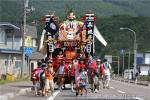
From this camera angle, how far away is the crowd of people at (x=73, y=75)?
21594 millimetres

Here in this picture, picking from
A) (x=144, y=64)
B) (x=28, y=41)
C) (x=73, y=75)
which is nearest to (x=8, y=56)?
(x=28, y=41)

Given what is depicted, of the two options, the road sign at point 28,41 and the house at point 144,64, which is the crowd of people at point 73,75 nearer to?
the road sign at point 28,41

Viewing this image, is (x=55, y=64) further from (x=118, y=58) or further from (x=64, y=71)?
(x=118, y=58)

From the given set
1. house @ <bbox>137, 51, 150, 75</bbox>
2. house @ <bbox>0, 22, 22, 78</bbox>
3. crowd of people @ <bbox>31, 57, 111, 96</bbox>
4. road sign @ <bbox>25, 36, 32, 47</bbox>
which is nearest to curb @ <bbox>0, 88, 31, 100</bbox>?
crowd of people @ <bbox>31, 57, 111, 96</bbox>

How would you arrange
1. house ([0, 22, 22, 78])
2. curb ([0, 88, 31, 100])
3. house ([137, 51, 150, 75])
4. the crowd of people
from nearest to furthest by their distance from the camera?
curb ([0, 88, 31, 100]) → the crowd of people → house ([0, 22, 22, 78]) → house ([137, 51, 150, 75])

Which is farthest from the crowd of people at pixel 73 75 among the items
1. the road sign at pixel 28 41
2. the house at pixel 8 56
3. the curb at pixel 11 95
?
the house at pixel 8 56

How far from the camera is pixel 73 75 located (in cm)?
2425

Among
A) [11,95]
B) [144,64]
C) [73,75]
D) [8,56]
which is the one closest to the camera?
[11,95]

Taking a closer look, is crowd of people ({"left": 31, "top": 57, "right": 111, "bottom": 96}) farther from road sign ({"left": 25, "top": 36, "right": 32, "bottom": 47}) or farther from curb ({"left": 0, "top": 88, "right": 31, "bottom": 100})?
road sign ({"left": 25, "top": 36, "right": 32, "bottom": 47})

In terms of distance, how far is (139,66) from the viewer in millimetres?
111938

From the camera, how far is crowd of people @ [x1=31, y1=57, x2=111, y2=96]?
2159cm

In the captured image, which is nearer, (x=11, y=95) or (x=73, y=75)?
(x=11, y=95)

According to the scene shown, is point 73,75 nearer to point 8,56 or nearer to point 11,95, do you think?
point 11,95

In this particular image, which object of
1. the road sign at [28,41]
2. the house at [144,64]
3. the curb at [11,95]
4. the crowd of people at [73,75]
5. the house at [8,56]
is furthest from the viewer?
the house at [144,64]
